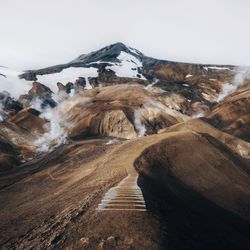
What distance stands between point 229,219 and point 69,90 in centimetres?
11373

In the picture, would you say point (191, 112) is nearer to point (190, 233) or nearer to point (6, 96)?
point (6, 96)

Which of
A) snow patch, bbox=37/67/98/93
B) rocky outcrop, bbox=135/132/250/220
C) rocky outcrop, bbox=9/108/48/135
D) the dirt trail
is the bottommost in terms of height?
snow patch, bbox=37/67/98/93

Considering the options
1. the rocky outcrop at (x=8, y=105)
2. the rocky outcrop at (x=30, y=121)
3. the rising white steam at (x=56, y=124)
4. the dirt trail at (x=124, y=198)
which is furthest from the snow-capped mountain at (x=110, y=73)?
the dirt trail at (x=124, y=198)

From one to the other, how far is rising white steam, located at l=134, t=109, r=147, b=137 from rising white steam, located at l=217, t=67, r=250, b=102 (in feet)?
173

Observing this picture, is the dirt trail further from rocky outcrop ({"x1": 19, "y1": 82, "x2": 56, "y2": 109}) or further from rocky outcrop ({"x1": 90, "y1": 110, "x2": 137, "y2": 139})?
rocky outcrop ({"x1": 19, "y1": 82, "x2": 56, "y2": 109})

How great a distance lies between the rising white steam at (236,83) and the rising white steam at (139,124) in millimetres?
52738

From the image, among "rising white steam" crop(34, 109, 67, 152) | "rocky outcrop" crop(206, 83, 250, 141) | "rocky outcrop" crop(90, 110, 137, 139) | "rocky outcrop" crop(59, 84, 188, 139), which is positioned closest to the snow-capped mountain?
"rising white steam" crop(34, 109, 67, 152)

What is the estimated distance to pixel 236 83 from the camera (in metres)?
172

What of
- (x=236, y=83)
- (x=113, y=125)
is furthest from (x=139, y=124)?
(x=236, y=83)

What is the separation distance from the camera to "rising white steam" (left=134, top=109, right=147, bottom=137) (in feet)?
344

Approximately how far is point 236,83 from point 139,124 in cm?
7561

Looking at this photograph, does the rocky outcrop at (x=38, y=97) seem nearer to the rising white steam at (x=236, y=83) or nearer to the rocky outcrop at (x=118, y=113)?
the rocky outcrop at (x=118, y=113)

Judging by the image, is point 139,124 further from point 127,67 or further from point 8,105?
point 127,67

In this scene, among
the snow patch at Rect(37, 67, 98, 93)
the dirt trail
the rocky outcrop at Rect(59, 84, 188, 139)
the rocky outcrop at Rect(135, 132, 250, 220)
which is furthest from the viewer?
the snow patch at Rect(37, 67, 98, 93)
